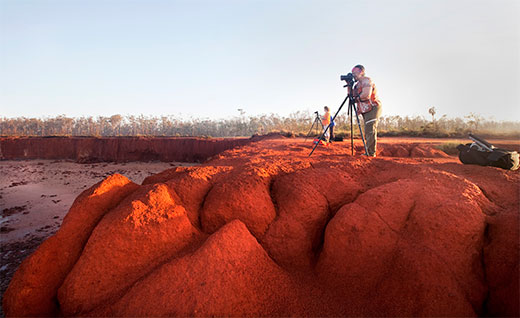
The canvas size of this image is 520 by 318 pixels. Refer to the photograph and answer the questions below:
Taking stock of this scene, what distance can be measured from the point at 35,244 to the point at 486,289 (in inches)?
248

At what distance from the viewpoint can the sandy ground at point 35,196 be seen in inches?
171

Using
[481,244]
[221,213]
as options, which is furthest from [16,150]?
[481,244]

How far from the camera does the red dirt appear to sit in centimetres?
182

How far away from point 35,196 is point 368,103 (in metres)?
10.3

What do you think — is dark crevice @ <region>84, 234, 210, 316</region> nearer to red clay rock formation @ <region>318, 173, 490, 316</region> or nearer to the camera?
red clay rock formation @ <region>318, 173, 490, 316</region>

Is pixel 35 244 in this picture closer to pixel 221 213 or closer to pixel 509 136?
pixel 221 213

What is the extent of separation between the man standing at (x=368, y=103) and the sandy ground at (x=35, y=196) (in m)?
6.32

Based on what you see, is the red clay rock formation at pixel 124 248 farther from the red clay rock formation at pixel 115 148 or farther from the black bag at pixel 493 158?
the red clay rock formation at pixel 115 148

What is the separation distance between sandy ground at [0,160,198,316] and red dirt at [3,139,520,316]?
2.11 meters

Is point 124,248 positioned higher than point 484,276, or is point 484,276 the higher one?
point 124,248

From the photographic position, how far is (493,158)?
10.5 feet

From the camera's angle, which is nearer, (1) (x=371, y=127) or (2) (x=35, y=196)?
(1) (x=371, y=127)

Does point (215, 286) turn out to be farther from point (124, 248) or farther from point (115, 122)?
point (115, 122)

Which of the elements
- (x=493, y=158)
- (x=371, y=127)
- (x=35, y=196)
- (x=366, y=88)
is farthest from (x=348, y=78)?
(x=35, y=196)
